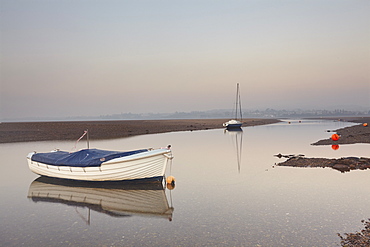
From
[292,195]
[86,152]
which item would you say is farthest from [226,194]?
[86,152]

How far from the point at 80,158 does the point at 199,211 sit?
26.8 ft

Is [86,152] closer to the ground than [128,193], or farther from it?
farther from it

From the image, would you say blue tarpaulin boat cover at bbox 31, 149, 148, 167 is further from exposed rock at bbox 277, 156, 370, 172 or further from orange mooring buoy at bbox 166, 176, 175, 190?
exposed rock at bbox 277, 156, 370, 172

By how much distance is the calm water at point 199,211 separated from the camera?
926 cm

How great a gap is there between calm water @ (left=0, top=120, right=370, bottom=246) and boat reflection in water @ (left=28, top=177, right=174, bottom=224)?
5 cm

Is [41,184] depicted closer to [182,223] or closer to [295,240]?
[182,223]

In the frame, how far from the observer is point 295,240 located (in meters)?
8.84

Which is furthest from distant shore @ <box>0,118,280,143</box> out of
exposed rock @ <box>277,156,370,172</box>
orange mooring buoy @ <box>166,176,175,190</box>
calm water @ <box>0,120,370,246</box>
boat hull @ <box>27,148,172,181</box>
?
orange mooring buoy @ <box>166,176,175,190</box>

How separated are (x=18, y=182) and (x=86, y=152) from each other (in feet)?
14.7

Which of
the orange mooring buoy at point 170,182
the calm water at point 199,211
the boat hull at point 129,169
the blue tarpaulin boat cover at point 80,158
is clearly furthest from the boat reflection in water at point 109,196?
the blue tarpaulin boat cover at point 80,158

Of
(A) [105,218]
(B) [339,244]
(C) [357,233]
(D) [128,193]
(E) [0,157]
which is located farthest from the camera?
(E) [0,157]

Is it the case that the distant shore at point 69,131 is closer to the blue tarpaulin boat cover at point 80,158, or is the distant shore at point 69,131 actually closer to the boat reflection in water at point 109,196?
the blue tarpaulin boat cover at point 80,158

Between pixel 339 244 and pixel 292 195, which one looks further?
pixel 292 195

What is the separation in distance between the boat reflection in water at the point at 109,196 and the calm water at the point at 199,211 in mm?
47
